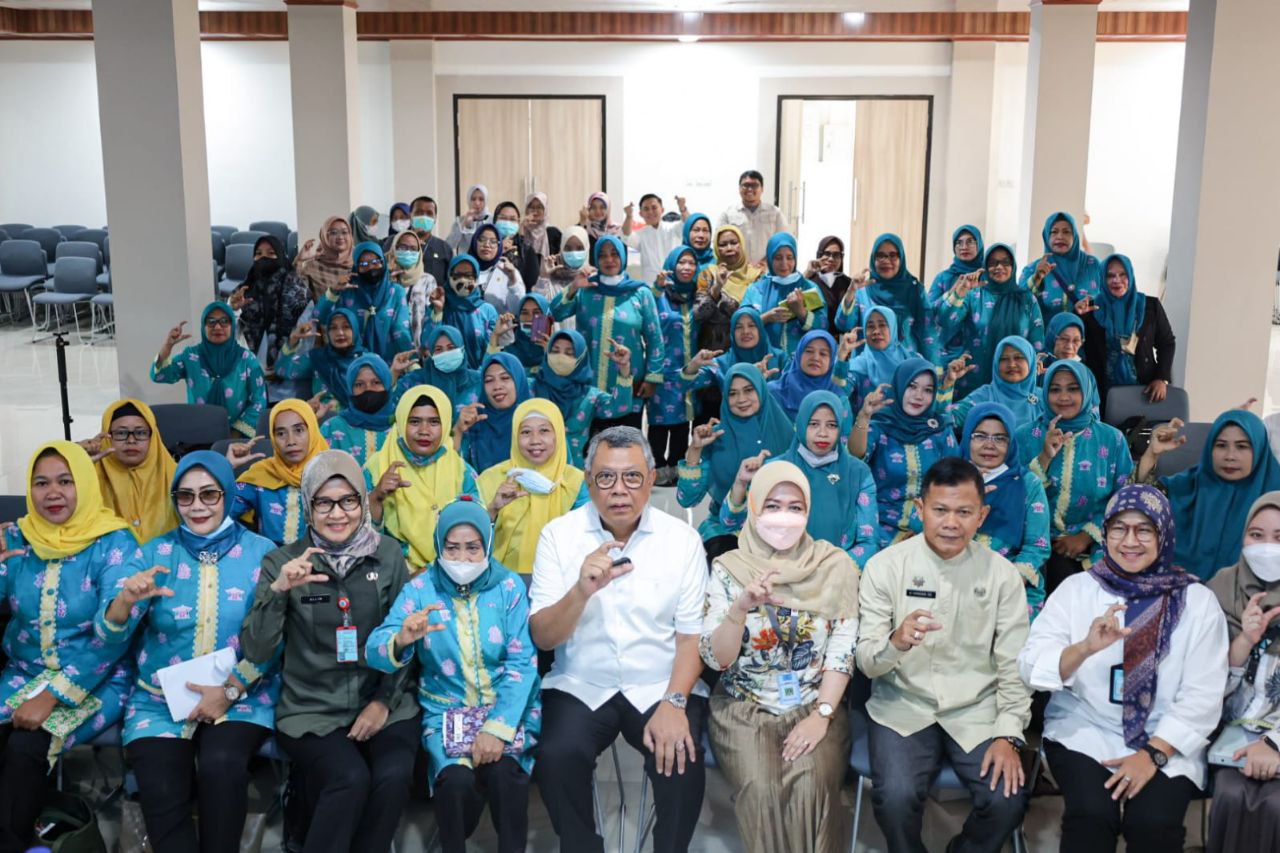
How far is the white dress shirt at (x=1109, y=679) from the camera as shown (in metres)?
3.23

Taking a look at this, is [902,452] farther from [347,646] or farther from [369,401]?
[347,646]

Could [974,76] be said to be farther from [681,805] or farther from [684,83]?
[681,805]

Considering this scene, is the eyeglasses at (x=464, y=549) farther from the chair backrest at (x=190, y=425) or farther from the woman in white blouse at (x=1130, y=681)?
the chair backrest at (x=190, y=425)

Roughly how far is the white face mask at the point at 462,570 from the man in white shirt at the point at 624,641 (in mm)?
211

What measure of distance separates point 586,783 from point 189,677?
4.00 ft

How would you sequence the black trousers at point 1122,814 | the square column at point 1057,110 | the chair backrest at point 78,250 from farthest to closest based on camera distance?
the chair backrest at point 78,250 < the square column at point 1057,110 < the black trousers at point 1122,814

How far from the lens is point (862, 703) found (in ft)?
11.9

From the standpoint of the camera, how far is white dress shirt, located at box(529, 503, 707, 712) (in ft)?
11.6

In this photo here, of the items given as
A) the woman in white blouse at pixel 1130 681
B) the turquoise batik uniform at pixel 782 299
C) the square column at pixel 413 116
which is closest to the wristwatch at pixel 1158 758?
the woman in white blouse at pixel 1130 681

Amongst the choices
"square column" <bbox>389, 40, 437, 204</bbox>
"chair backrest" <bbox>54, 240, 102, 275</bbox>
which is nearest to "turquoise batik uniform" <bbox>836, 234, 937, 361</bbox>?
"square column" <bbox>389, 40, 437, 204</bbox>

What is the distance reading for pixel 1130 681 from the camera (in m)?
3.29

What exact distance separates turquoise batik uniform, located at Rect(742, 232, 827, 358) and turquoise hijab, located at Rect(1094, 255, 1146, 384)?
1.67 meters

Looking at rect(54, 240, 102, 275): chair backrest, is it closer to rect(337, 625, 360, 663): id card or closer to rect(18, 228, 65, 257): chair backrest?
rect(18, 228, 65, 257): chair backrest

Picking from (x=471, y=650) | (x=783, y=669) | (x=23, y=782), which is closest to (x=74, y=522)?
(x=23, y=782)
